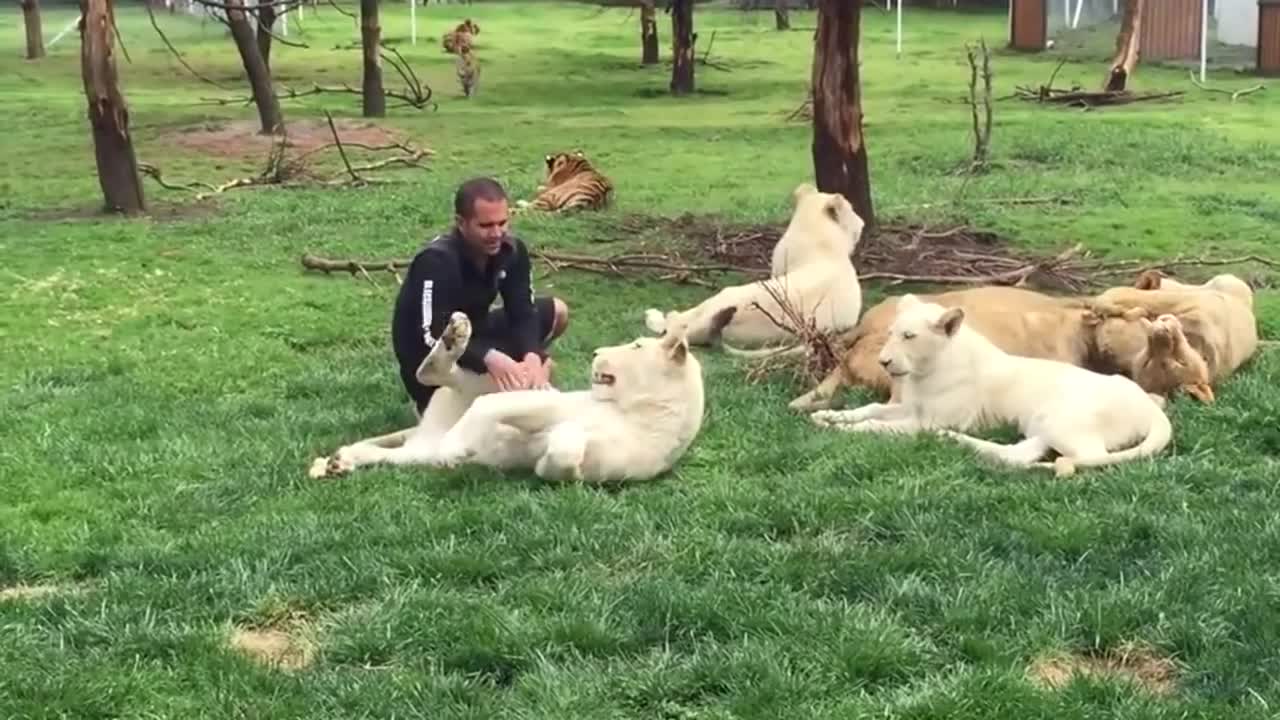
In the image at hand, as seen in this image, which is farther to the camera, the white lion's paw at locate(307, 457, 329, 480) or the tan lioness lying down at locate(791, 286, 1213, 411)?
the tan lioness lying down at locate(791, 286, 1213, 411)

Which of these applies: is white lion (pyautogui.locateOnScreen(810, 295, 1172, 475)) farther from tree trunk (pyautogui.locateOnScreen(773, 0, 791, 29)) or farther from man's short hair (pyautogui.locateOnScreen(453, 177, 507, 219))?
tree trunk (pyautogui.locateOnScreen(773, 0, 791, 29))

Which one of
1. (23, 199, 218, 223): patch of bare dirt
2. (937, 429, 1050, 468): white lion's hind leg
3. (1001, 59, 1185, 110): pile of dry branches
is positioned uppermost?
(1001, 59, 1185, 110): pile of dry branches

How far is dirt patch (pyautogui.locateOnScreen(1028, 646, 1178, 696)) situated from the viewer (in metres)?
4.36

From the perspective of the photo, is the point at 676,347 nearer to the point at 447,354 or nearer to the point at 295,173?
the point at 447,354

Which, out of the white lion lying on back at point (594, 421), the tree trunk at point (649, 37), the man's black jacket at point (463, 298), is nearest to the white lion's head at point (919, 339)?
the white lion lying on back at point (594, 421)

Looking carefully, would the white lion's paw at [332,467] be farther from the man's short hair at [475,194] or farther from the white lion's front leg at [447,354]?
the man's short hair at [475,194]

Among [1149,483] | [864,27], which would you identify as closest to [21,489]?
[1149,483]

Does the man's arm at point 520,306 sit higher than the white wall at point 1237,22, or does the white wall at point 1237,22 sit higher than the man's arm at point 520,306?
the white wall at point 1237,22

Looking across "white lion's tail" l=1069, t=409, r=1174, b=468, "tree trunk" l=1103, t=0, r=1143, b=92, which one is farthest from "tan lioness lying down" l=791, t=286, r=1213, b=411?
"tree trunk" l=1103, t=0, r=1143, b=92

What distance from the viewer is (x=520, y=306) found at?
6969 millimetres

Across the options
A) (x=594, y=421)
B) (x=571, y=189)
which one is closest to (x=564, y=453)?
(x=594, y=421)

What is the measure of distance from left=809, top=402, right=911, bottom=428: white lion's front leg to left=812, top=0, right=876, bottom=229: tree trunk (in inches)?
182

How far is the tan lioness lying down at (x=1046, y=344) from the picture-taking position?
23.5 ft

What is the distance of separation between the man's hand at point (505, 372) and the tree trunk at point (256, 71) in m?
12.4
